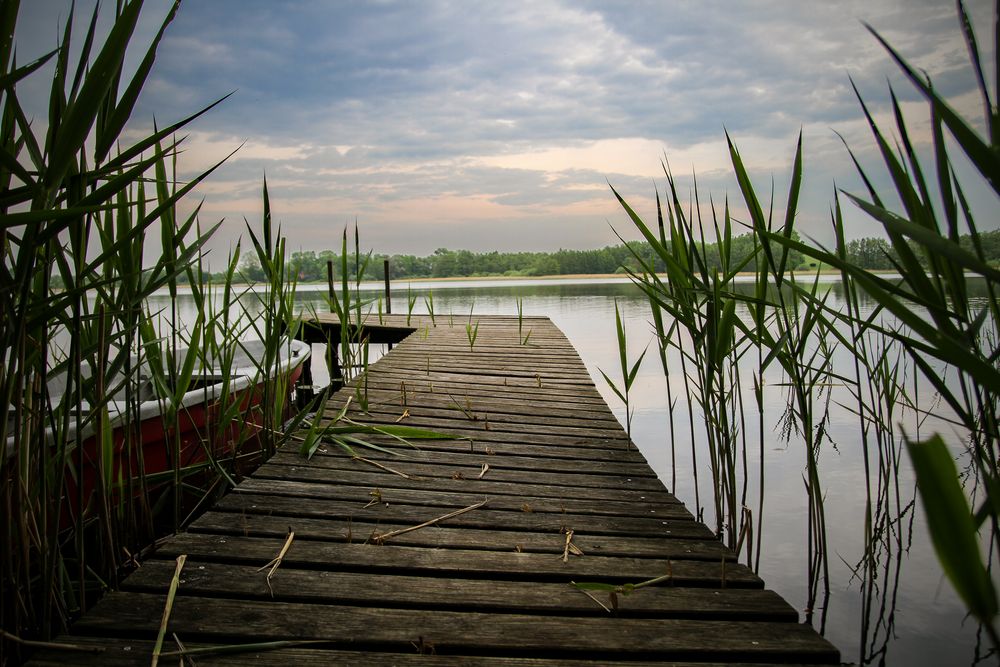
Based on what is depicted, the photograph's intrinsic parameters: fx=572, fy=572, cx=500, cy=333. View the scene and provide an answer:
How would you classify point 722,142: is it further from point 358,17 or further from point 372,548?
point 358,17

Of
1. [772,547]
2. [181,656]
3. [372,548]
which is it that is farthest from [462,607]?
[772,547]

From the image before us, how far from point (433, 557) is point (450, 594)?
0.57ft

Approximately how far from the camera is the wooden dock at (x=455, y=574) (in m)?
1.05

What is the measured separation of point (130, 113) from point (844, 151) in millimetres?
1416

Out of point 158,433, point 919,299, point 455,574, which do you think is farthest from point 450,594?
point 158,433

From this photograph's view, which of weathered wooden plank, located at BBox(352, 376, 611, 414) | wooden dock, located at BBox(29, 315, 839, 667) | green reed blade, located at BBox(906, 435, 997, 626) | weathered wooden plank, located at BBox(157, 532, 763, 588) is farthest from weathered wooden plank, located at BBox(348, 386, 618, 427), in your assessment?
green reed blade, located at BBox(906, 435, 997, 626)

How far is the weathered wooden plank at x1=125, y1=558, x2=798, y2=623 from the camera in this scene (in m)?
1.18

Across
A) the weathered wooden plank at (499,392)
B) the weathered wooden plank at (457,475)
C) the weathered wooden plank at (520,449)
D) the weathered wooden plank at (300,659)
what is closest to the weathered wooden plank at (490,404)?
the weathered wooden plank at (499,392)

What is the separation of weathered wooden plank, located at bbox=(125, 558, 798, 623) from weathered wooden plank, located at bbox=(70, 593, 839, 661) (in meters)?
0.03

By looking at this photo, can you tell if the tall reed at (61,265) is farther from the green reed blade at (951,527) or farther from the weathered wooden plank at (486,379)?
the weathered wooden plank at (486,379)

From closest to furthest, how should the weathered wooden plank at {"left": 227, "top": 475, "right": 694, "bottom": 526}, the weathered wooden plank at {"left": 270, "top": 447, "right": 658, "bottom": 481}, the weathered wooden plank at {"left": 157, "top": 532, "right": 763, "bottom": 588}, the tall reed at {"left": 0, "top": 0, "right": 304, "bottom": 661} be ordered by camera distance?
1. the tall reed at {"left": 0, "top": 0, "right": 304, "bottom": 661}
2. the weathered wooden plank at {"left": 157, "top": 532, "right": 763, "bottom": 588}
3. the weathered wooden plank at {"left": 227, "top": 475, "right": 694, "bottom": 526}
4. the weathered wooden plank at {"left": 270, "top": 447, "right": 658, "bottom": 481}

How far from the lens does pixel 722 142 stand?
60.1 inches

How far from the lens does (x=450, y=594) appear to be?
4.02 feet

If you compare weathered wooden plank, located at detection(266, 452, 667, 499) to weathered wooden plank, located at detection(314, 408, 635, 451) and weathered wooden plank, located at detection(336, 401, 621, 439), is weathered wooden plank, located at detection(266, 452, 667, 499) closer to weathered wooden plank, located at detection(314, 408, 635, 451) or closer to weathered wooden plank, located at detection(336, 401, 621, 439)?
weathered wooden plank, located at detection(314, 408, 635, 451)
